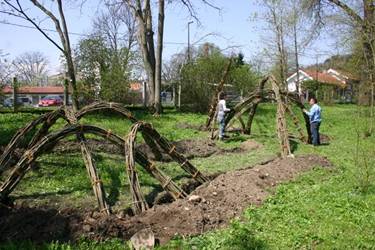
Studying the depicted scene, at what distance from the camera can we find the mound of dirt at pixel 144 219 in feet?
19.4

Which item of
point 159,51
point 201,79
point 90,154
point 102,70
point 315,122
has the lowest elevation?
point 90,154

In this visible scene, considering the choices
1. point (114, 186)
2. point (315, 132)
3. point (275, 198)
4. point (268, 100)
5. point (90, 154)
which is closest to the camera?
point (90, 154)

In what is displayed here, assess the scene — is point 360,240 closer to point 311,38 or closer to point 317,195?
point 317,195

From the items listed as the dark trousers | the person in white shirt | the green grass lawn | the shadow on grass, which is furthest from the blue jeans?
the shadow on grass

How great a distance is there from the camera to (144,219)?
630cm

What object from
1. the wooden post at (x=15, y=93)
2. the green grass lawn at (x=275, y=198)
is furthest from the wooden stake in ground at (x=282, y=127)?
the wooden post at (x=15, y=93)

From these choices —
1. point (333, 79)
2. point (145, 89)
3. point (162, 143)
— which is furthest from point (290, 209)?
point (333, 79)

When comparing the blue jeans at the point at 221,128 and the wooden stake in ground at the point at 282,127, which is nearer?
the wooden stake in ground at the point at 282,127

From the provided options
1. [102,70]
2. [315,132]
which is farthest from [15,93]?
[315,132]

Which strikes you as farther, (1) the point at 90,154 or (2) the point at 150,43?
(2) the point at 150,43

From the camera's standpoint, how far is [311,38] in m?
31.4

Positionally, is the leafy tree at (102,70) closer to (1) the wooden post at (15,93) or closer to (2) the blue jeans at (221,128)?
(1) the wooden post at (15,93)

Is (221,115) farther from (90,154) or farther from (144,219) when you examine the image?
(144,219)

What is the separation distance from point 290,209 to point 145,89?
21427mm
